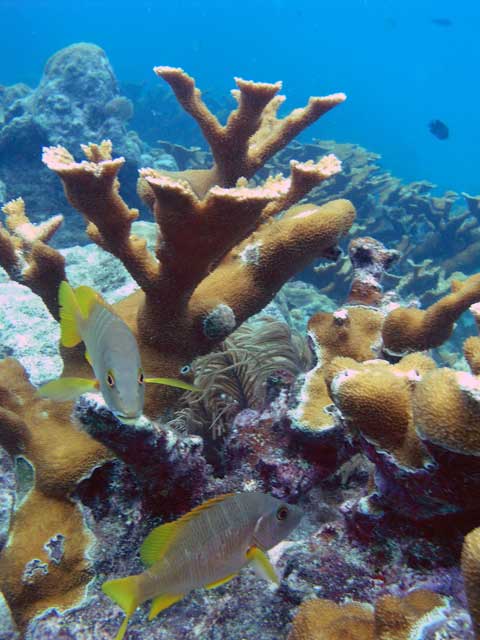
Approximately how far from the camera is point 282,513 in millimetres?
1440

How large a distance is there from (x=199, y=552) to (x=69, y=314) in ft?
3.02

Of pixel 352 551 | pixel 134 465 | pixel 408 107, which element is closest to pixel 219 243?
pixel 134 465

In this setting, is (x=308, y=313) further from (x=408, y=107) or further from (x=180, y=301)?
(x=408, y=107)

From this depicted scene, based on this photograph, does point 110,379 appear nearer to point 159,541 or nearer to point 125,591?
point 159,541

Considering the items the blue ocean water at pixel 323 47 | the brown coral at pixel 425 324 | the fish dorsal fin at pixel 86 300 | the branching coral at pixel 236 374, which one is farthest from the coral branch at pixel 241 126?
the blue ocean water at pixel 323 47

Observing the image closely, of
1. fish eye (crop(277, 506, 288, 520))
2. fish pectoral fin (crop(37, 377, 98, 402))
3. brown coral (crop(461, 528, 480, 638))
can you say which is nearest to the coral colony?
brown coral (crop(461, 528, 480, 638))

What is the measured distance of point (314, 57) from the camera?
96.0 meters

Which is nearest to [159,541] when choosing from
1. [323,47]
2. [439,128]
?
[439,128]

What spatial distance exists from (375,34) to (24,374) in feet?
438

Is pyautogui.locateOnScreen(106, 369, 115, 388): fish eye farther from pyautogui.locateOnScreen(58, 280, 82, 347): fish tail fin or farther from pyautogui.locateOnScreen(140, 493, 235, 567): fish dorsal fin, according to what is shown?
pyautogui.locateOnScreen(140, 493, 235, 567): fish dorsal fin

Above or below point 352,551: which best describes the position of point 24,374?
above

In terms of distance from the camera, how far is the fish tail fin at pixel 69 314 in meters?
1.46

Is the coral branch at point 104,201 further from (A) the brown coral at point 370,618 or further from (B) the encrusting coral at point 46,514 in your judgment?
(A) the brown coral at point 370,618

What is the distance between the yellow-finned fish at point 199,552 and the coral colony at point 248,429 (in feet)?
0.69
